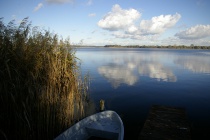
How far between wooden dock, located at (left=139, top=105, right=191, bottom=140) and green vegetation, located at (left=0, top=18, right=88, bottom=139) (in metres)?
3.16

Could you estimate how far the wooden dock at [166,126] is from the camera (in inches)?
233

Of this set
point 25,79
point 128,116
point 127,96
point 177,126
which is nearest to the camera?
point 25,79

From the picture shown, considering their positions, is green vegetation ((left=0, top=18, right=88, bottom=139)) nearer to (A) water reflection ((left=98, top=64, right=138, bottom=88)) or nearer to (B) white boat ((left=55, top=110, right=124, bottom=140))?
(B) white boat ((left=55, top=110, right=124, bottom=140))

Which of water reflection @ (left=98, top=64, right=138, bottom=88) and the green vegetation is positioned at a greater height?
the green vegetation

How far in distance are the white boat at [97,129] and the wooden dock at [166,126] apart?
94 cm

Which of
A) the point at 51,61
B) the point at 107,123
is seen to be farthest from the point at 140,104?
the point at 51,61

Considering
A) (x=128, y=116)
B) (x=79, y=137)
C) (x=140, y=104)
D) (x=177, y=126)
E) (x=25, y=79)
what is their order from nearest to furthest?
(x=25, y=79), (x=79, y=137), (x=177, y=126), (x=128, y=116), (x=140, y=104)

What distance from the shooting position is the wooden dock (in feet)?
19.4

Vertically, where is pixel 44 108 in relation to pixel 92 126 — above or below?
above

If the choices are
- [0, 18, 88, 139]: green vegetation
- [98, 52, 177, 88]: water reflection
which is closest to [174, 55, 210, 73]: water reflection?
[98, 52, 177, 88]: water reflection

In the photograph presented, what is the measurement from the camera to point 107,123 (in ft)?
21.3

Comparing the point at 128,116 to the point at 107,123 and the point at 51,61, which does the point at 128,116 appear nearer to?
the point at 107,123

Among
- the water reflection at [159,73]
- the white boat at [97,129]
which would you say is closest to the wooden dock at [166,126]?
the white boat at [97,129]

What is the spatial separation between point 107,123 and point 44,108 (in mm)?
2593
